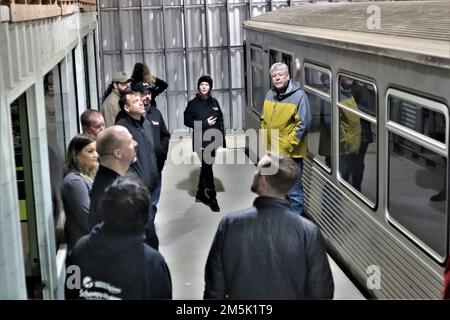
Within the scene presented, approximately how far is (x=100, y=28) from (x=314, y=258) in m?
10.8

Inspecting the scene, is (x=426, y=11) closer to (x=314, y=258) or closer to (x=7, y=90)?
(x=314, y=258)

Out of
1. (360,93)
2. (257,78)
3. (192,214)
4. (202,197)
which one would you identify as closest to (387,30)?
(360,93)

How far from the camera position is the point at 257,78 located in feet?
36.3

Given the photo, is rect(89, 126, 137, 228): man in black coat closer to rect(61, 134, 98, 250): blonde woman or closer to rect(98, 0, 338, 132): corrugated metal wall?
rect(61, 134, 98, 250): blonde woman

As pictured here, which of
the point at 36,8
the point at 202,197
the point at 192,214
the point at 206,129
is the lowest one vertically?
the point at 192,214

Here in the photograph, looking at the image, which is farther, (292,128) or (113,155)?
(292,128)

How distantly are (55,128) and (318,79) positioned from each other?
2782 millimetres

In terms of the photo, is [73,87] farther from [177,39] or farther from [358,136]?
[177,39]

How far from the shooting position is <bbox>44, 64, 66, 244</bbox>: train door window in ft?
21.5

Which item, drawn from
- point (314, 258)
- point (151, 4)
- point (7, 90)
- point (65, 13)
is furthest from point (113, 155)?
point (151, 4)

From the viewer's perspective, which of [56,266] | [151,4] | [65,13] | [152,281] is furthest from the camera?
[151,4]

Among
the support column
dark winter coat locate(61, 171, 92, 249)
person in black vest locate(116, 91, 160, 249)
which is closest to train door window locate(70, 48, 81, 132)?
person in black vest locate(116, 91, 160, 249)

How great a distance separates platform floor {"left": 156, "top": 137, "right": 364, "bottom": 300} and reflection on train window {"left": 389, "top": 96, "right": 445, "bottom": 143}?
1.54 meters
